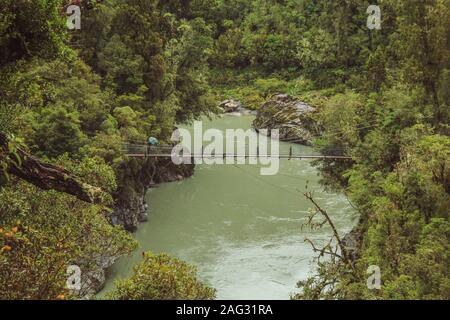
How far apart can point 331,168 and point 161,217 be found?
4966 millimetres

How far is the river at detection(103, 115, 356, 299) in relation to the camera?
12527mm

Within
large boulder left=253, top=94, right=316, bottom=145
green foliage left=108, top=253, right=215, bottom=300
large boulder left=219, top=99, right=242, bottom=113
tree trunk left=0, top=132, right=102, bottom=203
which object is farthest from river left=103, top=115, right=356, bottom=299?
large boulder left=219, top=99, right=242, bottom=113

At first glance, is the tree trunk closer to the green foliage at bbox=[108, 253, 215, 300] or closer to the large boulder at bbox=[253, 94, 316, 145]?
the green foliage at bbox=[108, 253, 215, 300]

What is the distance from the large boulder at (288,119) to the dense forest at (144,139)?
209 inches

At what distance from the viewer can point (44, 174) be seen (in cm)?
658

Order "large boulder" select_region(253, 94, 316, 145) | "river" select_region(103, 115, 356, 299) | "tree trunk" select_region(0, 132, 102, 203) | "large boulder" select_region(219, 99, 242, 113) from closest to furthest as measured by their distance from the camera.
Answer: "tree trunk" select_region(0, 132, 102, 203), "river" select_region(103, 115, 356, 299), "large boulder" select_region(253, 94, 316, 145), "large boulder" select_region(219, 99, 242, 113)

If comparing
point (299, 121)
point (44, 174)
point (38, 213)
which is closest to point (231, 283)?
point (38, 213)

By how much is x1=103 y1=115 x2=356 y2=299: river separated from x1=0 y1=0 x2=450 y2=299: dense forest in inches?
39.3

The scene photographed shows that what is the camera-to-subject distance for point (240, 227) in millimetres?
15312

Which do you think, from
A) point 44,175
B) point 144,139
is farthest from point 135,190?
point 44,175

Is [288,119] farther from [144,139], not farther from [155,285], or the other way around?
[155,285]

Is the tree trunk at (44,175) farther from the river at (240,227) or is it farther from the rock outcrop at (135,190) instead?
the rock outcrop at (135,190)

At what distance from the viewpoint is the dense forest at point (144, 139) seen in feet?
21.3

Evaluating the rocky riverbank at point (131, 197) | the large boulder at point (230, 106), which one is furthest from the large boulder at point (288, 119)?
the rocky riverbank at point (131, 197)
